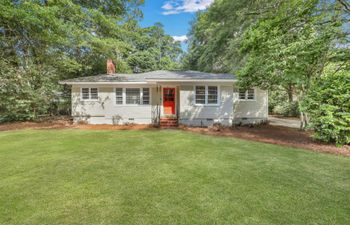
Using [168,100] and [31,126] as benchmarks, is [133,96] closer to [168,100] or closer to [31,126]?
[168,100]

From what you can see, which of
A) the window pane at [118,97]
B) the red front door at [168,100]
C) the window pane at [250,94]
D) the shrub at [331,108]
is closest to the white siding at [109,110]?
the window pane at [118,97]

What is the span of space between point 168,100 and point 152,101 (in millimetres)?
1075

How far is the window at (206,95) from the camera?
13188 millimetres

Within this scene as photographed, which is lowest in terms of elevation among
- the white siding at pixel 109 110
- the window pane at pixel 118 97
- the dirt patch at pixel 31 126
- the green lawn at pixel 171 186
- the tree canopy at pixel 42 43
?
the green lawn at pixel 171 186

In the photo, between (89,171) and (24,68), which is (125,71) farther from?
(89,171)

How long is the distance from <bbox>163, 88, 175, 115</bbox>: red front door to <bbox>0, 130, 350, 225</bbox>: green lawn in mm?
6634

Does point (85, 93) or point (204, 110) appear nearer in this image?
point (204, 110)

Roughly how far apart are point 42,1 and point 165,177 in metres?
16.9

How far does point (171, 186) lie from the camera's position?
4234 millimetres

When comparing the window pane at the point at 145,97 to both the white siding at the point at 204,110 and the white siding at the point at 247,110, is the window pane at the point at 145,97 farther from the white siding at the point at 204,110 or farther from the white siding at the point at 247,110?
the white siding at the point at 247,110

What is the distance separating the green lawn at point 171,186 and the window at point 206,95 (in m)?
6.22

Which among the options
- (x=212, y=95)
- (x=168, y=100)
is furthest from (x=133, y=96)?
(x=212, y=95)

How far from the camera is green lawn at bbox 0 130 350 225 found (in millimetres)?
3207

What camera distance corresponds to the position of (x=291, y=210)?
339cm
